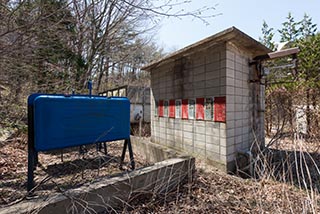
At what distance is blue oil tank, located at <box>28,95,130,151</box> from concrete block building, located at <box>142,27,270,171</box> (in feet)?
5.96

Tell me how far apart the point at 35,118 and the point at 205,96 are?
3.30 meters

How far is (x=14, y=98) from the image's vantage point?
14.3ft

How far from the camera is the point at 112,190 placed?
7.53ft

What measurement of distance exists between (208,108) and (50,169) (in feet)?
11.6

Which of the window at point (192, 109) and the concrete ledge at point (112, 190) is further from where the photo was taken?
the window at point (192, 109)

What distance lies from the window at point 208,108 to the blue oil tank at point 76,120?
71.5 inches

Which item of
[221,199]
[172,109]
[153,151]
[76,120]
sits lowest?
[221,199]

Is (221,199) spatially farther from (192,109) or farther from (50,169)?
(50,169)

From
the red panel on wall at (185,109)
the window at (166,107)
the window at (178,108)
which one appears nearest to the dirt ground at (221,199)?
the red panel on wall at (185,109)

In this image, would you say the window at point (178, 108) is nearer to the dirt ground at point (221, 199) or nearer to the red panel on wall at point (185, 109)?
the red panel on wall at point (185, 109)

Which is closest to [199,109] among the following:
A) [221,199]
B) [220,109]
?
[220,109]

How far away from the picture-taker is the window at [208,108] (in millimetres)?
4117

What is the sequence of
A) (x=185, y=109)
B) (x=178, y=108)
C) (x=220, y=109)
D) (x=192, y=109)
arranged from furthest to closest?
(x=178, y=108), (x=185, y=109), (x=192, y=109), (x=220, y=109)

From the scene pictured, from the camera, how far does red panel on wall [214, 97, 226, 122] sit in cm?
381
